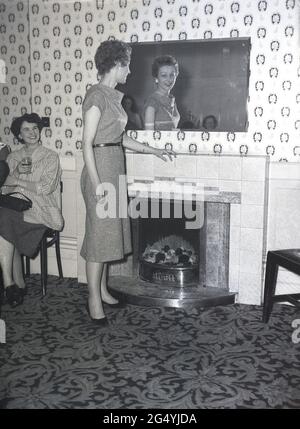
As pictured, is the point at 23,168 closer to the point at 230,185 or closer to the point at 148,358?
the point at 230,185

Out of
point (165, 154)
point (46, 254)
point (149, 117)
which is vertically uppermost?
point (149, 117)

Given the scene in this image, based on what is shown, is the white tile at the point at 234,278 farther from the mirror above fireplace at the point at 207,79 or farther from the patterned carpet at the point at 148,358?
the mirror above fireplace at the point at 207,79

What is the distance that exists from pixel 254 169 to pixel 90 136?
1.27 metres

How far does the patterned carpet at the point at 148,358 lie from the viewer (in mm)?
2311

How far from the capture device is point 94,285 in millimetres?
3092

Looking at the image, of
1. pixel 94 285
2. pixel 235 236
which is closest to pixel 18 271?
pixel 94 285

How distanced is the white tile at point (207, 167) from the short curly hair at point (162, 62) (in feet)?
2.24

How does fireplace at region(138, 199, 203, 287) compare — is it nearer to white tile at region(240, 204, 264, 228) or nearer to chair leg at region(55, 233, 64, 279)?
white tile at region(240, 204, 264, 228)

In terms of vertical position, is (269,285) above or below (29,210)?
below

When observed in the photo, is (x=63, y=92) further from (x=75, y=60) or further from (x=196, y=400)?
(x=196, y=400)

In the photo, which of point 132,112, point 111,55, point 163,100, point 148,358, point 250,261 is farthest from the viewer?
point 132,112

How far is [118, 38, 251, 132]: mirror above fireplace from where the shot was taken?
350 cm

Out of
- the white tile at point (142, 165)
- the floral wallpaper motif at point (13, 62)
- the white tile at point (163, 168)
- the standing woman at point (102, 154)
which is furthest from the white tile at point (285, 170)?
the floral wallpaper motif at point (13, 62)

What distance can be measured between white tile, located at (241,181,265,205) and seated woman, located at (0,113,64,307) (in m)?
1.38
